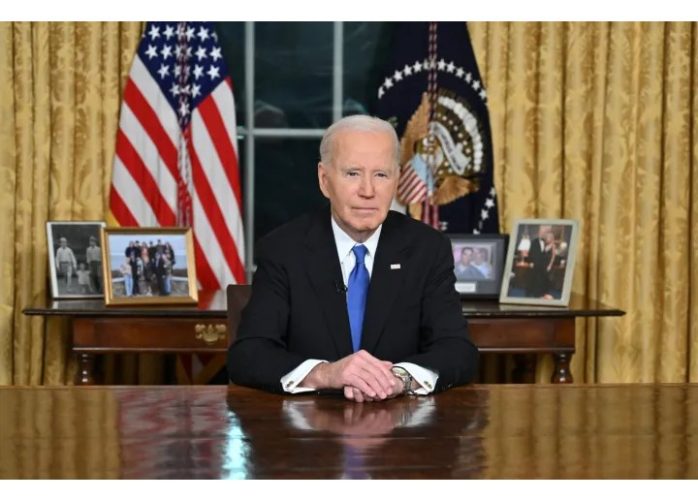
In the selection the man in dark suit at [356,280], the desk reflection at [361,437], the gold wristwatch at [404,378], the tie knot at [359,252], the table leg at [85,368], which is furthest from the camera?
the table leg at [85,368]

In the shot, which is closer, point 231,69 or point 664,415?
point 664,415

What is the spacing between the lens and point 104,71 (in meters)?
5.46

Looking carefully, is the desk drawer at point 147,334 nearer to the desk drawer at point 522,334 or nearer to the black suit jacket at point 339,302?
the desk drawer at point 522,334

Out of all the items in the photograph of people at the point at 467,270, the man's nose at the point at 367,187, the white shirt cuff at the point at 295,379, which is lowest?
the white shirt cuff at the point at 295,379

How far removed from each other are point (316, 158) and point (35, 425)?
330 cm

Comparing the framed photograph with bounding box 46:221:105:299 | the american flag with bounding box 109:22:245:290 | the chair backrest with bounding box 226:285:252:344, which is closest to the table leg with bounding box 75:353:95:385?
the framed photograph with bounding box 46:221:105:299

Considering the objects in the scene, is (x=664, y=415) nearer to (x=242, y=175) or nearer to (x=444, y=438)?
Answer: (x=444, y=438)

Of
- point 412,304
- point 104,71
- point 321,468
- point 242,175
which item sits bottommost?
point 321,468

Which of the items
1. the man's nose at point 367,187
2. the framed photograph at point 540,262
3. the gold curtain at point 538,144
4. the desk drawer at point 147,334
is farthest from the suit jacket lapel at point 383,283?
the gold curtain at point 538,144

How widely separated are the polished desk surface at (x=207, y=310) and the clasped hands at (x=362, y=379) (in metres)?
1.88

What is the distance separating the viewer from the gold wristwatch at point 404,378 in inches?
121

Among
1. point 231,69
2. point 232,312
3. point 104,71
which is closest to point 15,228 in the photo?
point 104,71

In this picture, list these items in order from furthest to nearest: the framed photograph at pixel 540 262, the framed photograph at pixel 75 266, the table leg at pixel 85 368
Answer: the framed photograph at pixel 75 266 < the framed photograph at pixel 540 262 < the table leg at pixel 85 368

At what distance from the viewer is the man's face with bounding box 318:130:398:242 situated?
335cm
